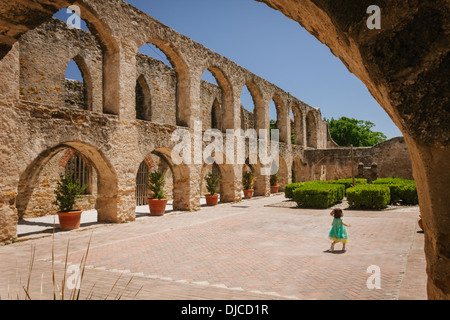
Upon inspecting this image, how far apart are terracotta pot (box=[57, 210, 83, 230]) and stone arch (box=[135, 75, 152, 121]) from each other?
8927 mm

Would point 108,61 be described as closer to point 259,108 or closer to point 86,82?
point 86,82

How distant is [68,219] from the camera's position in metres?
8.81

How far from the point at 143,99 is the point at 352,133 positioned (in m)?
34.4

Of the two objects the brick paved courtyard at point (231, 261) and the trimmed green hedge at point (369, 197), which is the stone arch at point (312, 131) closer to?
the trimmed green hedge at point (369, 197)

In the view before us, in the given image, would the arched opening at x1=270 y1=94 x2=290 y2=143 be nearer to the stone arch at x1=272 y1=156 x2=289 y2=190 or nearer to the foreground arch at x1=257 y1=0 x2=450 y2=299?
the stone arch at x1=272 y1=156 x2=289 y2=190

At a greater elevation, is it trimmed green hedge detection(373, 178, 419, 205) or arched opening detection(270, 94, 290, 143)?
arched opening detection(270, 94, 290, 143)

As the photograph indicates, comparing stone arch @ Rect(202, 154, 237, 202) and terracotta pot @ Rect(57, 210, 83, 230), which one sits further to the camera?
stone arch @ Rect(202, 154, 237, 202)

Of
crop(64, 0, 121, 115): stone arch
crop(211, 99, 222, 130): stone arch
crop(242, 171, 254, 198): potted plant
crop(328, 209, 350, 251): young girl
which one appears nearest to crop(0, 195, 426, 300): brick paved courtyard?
crop(328, 209, 350, 251): young girl

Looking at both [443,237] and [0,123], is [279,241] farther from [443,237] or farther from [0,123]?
[0,123]

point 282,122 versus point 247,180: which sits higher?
point 282,122

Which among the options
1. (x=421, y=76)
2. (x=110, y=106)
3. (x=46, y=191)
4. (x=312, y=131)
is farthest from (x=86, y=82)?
(x=312, y=131)

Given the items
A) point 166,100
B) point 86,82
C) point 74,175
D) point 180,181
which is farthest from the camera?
point 166,100

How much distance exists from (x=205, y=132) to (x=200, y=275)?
31.1ft

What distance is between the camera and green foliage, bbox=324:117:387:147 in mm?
42906
